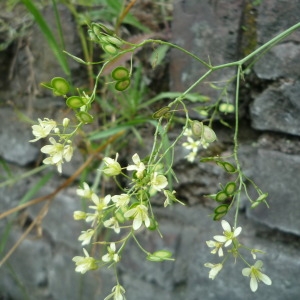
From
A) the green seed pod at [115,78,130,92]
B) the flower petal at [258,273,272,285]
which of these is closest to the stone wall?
the flower petal at [258,273,272,285]

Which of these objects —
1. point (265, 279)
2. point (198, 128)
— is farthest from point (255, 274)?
point (198, 128)

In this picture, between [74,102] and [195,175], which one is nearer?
[74,102]

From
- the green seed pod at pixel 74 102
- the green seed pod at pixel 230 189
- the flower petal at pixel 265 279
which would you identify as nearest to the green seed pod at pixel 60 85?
the green seed pod at pixel 74 102

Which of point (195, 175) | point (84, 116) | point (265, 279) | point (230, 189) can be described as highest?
point (84, 116)

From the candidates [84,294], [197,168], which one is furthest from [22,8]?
[84,294]

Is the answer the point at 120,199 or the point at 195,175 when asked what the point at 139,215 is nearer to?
the point at 120,199
